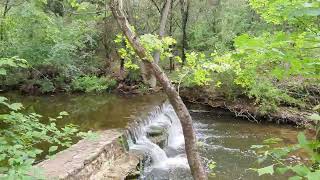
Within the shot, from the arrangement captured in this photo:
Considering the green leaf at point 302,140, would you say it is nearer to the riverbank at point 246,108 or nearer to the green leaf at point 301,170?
the green leaf at point 301,170

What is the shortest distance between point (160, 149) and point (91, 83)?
7.44 metres

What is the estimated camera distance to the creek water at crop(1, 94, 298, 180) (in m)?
9.08

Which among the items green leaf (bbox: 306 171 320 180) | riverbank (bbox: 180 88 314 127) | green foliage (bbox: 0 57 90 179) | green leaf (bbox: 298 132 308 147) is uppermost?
green leaf (bbox: 298 132 308 147)

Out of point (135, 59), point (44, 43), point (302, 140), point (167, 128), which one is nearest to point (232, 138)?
point (167, 128)

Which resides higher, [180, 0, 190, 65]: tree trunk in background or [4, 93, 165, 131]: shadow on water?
[180, 0, 190, 65]: tree trunk in background

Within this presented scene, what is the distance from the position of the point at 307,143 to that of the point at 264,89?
11.7 m

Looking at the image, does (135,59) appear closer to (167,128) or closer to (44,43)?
(167,128)

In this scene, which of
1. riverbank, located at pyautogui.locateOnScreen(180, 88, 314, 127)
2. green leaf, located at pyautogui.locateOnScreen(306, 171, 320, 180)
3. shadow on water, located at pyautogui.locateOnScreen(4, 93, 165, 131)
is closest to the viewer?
green leaf, located at pyautogui.locateOnScreen(306, 171, 320, 180)

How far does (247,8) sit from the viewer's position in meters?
18.6

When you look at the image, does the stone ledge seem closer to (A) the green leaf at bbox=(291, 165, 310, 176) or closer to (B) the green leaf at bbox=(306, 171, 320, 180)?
(A) the green leaf at bbox=(291, 165, 310, 176)

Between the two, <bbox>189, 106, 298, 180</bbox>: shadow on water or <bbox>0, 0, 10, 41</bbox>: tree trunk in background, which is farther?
<bbox>0, 0, 10, 41</bbox>: tree trunk in background

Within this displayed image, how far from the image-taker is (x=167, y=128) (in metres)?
11.4

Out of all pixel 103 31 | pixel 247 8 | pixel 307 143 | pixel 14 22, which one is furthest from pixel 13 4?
pixel 307 143

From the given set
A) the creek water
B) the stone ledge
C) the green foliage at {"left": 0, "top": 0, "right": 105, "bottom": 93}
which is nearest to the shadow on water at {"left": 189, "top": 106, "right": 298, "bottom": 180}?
the creek water
